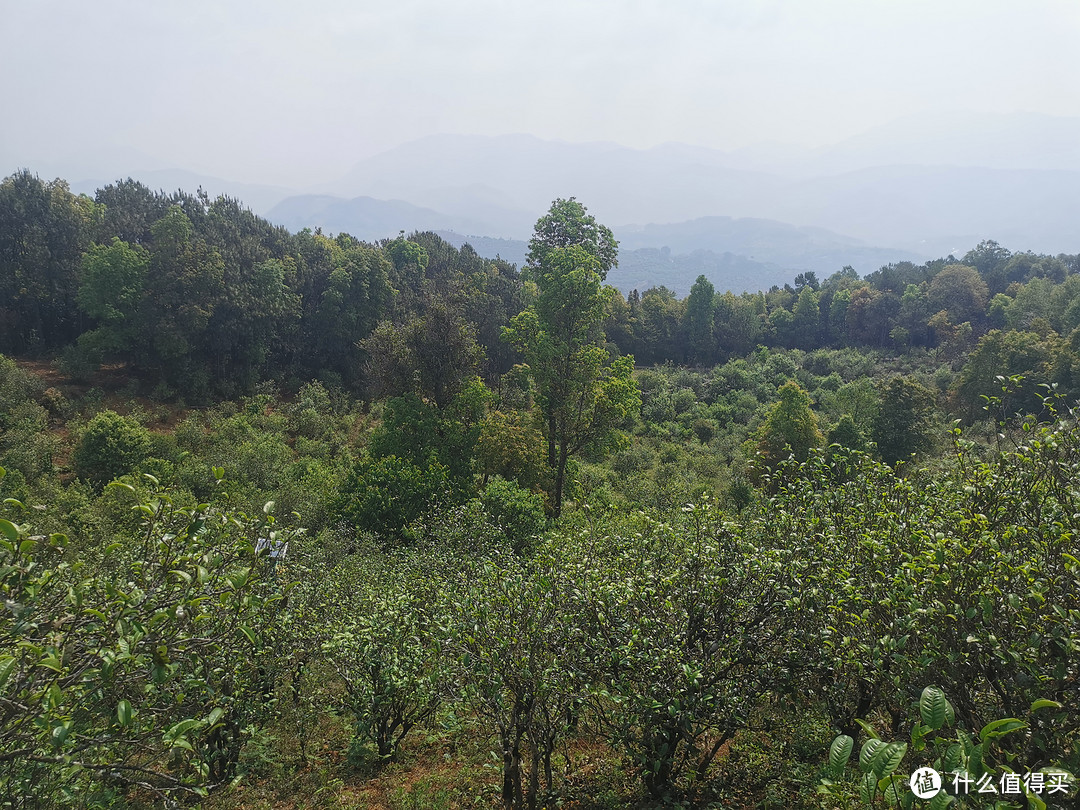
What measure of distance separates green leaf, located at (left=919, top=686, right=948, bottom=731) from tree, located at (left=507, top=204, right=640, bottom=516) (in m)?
15.0

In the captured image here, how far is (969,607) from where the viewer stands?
3383mm

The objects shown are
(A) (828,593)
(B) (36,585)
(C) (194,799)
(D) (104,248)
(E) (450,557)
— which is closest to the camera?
(B) (36,585)

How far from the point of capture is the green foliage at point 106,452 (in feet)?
61.6

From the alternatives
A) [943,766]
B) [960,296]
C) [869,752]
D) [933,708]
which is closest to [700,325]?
[960,296]

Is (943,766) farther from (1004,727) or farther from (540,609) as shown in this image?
(540,609)

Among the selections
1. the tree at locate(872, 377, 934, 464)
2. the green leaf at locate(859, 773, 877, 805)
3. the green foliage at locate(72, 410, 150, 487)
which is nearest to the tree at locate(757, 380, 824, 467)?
the tree at locate(872, 377, 934, 464)

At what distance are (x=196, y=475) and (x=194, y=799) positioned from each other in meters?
14.3

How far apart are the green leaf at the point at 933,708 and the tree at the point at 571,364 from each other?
15.0m

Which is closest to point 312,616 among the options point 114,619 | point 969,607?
point 114,619

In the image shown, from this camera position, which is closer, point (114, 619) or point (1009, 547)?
point (114, 619)

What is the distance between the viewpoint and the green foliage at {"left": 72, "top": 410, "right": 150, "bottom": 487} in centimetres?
1877

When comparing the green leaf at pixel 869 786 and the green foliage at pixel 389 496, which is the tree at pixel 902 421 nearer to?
the green foliage at pixel 389 496

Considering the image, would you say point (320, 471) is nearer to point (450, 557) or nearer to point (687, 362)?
point (450, 557)

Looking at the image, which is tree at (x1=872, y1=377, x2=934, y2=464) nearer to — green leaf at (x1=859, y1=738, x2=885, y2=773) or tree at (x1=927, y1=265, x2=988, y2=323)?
green leaf at (x1=859, y1=738, x2=885, y2=773)
